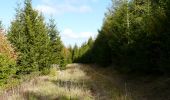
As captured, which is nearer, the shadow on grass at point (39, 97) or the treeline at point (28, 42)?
the shadow on grass at point (39, 97)

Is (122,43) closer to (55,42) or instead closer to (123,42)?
(123,42)

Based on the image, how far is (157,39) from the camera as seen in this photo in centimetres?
2416

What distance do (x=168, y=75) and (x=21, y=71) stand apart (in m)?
14.7

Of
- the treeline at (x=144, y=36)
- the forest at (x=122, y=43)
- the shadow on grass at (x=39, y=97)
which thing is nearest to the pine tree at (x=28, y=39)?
the forest at (x=122, y=43)

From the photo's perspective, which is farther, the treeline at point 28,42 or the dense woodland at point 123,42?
the treeline at point 28,42

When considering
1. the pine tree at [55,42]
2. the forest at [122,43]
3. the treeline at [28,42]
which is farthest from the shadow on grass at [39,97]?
the pine tree at [55,42]

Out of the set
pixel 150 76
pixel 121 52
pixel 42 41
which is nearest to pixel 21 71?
pixel 42 41

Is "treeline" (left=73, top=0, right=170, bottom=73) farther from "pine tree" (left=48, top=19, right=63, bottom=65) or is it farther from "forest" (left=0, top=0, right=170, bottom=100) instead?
"pine tree" (left=48, top=19, right=63, bottom=65)

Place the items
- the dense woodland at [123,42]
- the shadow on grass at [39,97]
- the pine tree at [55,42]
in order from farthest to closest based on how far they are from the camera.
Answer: the pine tree at [55,42]
the dense woodland at [123,42]
the shadow on grass at [39,97]

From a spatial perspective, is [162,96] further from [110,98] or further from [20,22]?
[20,22]

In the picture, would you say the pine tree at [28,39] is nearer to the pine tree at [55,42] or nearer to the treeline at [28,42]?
the treeline at [28,42]

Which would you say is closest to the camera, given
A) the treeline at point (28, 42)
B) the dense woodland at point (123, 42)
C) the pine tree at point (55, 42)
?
the dense woodland at point (123, 42)

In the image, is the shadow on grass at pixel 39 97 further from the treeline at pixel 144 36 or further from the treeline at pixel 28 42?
the treeline at pixel 28 42

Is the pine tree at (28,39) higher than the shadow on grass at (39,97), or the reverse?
the pine tree at (28,39)
